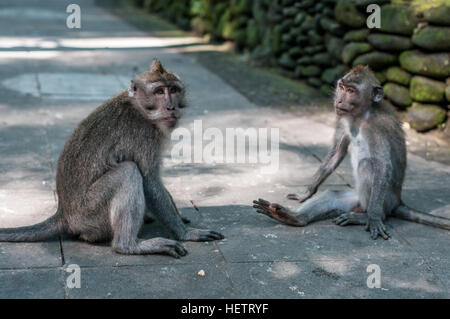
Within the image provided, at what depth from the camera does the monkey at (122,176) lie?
442 centimetres

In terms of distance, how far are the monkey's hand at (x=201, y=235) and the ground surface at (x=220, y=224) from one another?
80mm

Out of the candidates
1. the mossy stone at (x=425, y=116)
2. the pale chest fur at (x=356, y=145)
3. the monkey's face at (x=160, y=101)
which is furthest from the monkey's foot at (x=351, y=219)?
the mossy stone at (x=425, y=116)

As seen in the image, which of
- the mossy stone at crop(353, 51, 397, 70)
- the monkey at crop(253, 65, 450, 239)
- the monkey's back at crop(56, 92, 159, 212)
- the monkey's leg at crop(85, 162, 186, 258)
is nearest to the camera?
the monkey's leg at crop(85, 162, 186, 258)

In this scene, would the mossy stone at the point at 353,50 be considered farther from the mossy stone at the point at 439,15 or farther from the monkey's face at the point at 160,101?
the monkey's face at the point at 160,101

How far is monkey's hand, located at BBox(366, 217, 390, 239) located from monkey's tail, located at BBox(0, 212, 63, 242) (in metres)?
2.42

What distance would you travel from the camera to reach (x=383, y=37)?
8.46 m

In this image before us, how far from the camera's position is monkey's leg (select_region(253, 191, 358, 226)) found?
505 cm

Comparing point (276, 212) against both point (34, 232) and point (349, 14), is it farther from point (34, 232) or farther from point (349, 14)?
point (349, 14)

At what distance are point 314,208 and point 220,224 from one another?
31.9 inches

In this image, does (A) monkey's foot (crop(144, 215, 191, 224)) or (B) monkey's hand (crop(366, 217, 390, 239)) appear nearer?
(B) monkey's hand (crop(366, 217, 390, 239))
